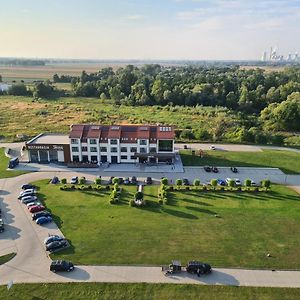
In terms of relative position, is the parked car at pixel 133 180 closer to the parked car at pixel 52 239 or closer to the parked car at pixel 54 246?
the parked car at pixel 52 239

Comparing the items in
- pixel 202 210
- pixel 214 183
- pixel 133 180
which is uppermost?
pixel 214 183

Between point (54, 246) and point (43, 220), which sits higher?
point (54, 246)

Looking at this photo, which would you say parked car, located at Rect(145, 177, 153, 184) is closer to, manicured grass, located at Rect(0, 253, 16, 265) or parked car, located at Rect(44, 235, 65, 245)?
Answer: parked car, located at Rect(44, 235, 65, 245)

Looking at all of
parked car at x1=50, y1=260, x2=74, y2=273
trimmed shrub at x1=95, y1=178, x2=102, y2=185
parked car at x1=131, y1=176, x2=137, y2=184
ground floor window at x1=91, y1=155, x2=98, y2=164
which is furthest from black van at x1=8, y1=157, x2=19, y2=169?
parked car at x1=50, y1=260, x2=74, y2=273

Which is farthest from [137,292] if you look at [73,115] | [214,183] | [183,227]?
[73,115]

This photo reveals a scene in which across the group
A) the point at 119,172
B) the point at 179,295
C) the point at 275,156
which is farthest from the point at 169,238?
the point at 275,156

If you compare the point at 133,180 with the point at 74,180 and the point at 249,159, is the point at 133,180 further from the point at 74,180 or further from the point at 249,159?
the point at 249,159

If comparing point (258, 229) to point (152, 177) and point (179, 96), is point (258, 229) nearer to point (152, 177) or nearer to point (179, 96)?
point (152, 177)
